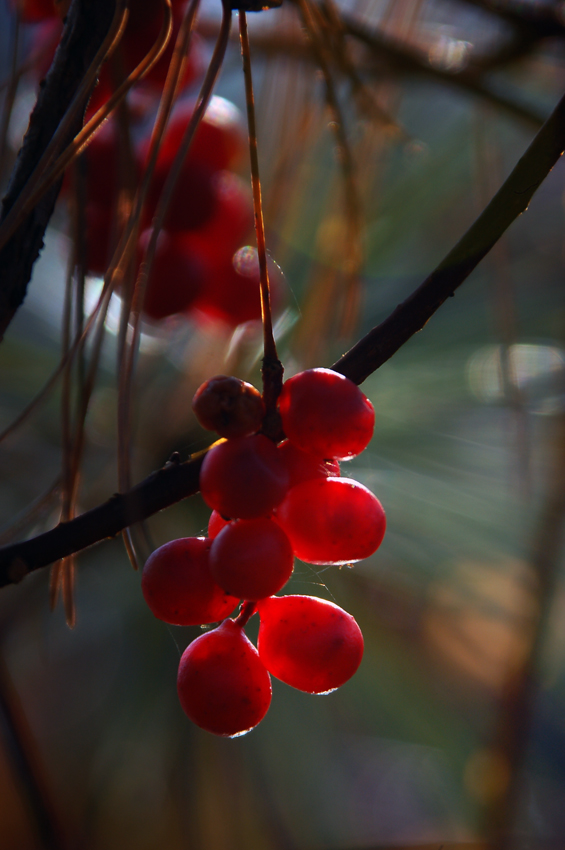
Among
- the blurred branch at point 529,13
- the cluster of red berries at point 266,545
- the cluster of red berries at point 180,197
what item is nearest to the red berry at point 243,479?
the cluster of red berries at point 266,545

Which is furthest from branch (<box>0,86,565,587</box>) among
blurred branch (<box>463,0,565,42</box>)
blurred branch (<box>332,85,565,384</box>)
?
blurred branch (<box>463,0,565,42</box>)

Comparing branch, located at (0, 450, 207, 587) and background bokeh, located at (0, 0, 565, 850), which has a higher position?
branch, located at (0, 450, 207, 587)

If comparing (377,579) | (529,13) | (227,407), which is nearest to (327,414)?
(227,407)

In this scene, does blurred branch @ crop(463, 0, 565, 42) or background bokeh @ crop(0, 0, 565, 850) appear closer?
blurred branch @ crop(463, 0, 565, 42)

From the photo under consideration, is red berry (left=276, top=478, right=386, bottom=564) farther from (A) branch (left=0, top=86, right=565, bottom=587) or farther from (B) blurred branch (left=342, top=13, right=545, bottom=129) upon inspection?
(B) blurred branch (left=342, top=13, right=545, bottom=129)

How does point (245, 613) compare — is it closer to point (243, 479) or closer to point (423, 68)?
point (243, 479)

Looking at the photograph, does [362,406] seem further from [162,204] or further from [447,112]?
[447,112]

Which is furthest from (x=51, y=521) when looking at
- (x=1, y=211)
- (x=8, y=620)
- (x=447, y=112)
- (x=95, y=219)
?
(x=447, y=112)

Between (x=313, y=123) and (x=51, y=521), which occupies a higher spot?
(x=313, y=123)
